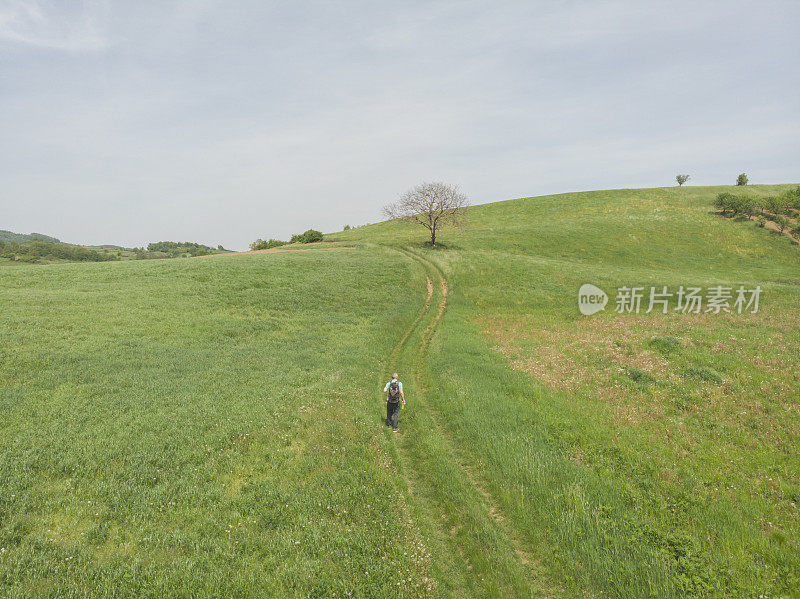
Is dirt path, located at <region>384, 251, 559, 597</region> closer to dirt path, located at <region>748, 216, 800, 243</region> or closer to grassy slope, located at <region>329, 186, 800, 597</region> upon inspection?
grassy slope, located at <region>329, 186, 800, 597</region>

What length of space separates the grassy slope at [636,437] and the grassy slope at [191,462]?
4.03 meters

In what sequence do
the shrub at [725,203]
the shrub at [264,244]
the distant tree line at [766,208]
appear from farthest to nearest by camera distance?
1. the shrub at [264,244]
2. the shrub at [725,203]
3. the distant tree line at [766,208]

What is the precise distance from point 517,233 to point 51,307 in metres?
72.0

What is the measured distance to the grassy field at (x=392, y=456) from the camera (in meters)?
7.73

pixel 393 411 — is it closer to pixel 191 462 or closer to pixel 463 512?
pixel 463 512

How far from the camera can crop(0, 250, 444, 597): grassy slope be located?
766 cm

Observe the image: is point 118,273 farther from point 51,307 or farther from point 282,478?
point 282,478

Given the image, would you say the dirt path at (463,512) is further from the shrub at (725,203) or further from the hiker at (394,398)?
the shrub at (725,203)

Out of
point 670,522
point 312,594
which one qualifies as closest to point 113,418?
point 312,594

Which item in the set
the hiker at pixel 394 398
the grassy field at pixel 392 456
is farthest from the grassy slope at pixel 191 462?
the hiker at pixel 394 398

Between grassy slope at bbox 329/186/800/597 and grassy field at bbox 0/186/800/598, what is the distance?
8 cm

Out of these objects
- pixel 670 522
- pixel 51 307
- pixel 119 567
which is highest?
pixel 51 307

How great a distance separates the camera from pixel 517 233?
7206 cm

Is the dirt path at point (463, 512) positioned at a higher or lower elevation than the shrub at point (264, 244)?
lower
